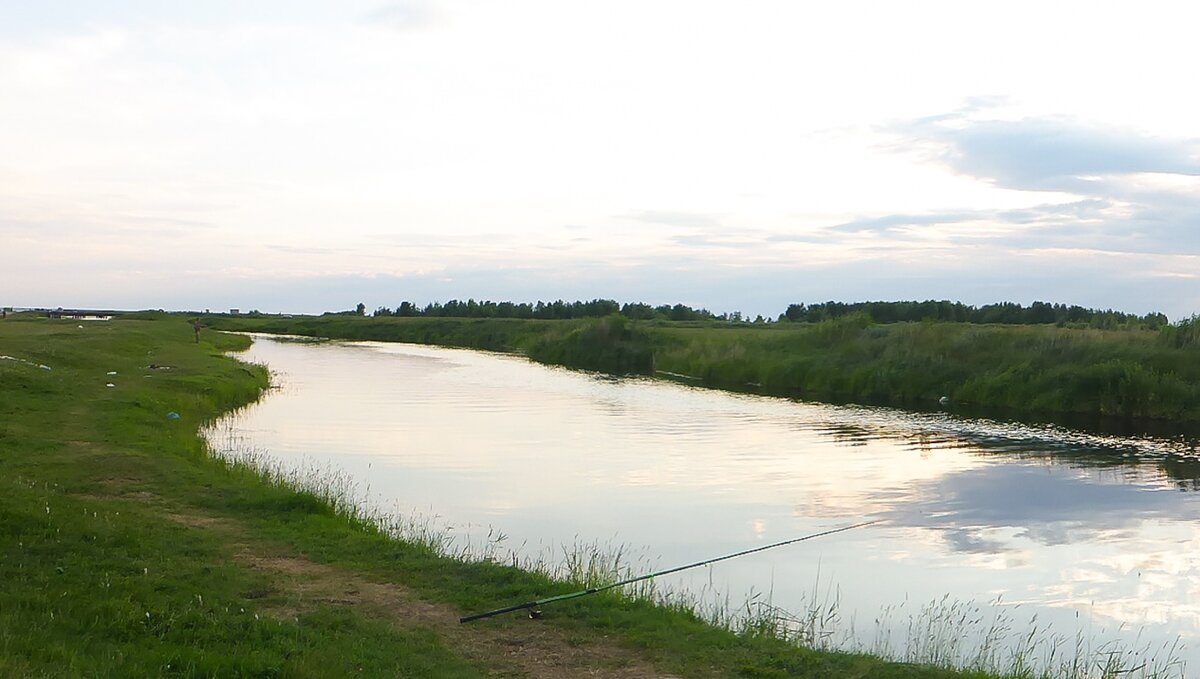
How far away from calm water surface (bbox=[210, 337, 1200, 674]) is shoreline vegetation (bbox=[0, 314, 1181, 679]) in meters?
1.12

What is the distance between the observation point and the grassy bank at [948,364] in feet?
102

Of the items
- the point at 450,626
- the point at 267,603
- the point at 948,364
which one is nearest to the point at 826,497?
the point at 450,626

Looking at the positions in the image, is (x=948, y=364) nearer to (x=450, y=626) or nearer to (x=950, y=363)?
(x=950, y=363)

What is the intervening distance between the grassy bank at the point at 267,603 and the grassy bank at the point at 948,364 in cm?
2546

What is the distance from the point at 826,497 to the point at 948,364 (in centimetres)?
2298

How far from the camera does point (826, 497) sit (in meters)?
17.5

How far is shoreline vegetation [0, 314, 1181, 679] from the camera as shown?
7.23 meters

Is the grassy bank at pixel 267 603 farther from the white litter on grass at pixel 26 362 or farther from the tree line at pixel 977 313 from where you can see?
the tree line at pixel 977 313

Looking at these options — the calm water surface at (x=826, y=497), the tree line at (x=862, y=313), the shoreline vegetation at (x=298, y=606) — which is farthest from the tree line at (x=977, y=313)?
the shoreline vegetation at (x=298, y=606)

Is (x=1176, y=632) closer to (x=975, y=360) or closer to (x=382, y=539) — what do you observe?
(x=382, y=539)

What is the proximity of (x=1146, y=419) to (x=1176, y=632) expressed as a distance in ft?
73.2

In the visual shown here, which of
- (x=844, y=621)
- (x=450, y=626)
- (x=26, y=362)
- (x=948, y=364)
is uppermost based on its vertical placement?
(x=948, y=364)

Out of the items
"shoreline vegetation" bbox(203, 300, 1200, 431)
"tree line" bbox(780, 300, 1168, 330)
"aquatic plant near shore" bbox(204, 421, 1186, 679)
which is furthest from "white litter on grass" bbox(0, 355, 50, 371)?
"tree line" bbox(780, 300, 1168, 330)

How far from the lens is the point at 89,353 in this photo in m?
34.7
